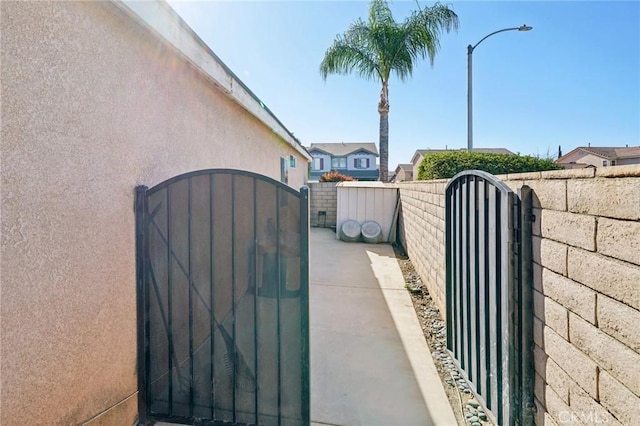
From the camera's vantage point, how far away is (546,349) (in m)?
1.70

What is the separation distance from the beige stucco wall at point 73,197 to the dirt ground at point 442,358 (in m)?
2.57

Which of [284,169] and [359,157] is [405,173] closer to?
[359,157]

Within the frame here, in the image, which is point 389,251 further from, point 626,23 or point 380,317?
point 626,23

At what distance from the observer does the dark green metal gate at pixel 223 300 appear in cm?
225

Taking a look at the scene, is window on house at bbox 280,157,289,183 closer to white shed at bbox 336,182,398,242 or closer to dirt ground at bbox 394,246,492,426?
white shed at bbox 336,182,398,242

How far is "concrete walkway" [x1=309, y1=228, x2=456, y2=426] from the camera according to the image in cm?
246

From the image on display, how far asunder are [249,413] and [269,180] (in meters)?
1.73

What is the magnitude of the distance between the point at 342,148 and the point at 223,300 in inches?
1533

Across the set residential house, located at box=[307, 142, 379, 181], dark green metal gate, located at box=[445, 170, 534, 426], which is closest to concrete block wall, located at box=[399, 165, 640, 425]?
dark green metal gate, located at box=[445, 170, 534, 426]

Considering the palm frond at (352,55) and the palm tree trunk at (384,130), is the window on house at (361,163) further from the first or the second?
the palm frond at (352,55)

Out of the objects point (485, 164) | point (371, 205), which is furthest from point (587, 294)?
point (371, 205)

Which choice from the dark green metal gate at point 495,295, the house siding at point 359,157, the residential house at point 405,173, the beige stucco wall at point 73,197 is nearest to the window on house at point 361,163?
the house siding at point 359,157

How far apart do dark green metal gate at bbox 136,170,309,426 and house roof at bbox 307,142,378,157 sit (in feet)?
123

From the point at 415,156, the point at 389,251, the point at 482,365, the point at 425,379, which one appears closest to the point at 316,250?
the point at 389,251
